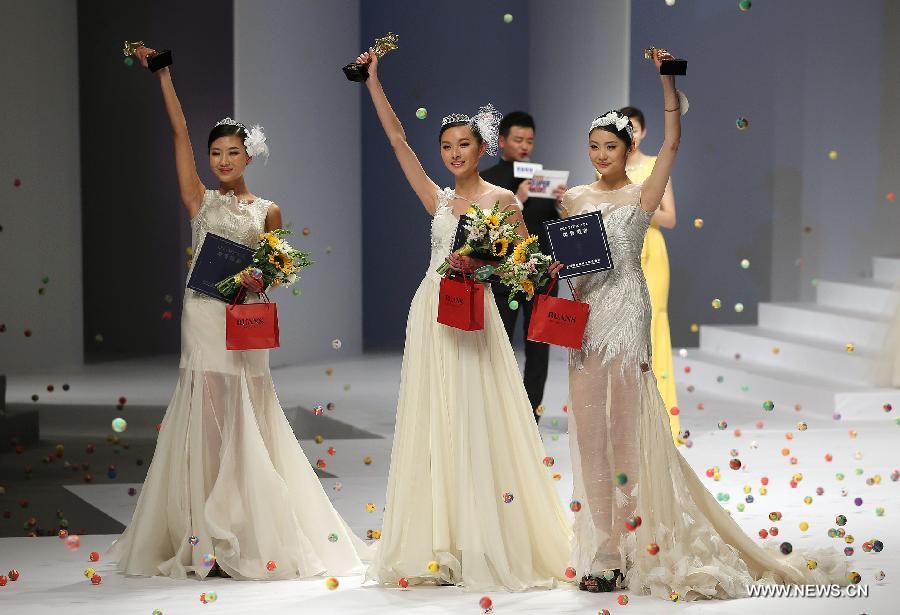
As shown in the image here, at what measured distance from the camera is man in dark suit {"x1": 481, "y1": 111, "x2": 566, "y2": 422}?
6.63 m

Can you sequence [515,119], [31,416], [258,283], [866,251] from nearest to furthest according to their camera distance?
[258,283] → [515,119] → [31,416] → [866,251]

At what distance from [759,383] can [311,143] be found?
410cm

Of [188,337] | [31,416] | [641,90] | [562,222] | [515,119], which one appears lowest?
[31,416]

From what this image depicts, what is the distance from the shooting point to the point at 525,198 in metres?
6.57

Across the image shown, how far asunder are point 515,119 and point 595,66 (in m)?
4.32

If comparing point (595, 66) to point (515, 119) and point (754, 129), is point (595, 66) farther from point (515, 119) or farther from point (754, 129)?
point (515, 119)

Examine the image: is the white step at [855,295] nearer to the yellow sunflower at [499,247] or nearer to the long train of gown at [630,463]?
the long train of gown at [630,463]

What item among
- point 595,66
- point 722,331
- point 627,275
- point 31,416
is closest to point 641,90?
point 595,66

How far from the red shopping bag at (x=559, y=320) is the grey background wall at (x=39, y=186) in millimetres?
6994

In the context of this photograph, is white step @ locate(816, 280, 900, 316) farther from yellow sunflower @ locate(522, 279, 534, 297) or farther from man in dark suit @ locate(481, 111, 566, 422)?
yellow sunflower @ locate(522, 279, 534, 297)

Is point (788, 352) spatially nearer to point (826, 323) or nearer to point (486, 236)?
point (826, 323)

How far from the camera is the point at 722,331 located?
403 inches

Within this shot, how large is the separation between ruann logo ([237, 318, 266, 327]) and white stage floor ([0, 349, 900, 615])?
843 millimetres

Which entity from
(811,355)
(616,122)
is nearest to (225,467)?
(616,122)
